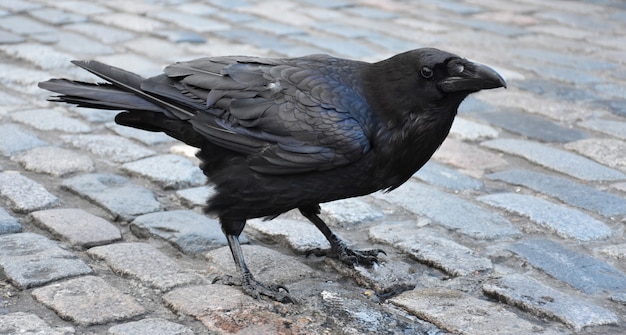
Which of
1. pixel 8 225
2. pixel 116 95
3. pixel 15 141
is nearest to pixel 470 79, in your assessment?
pixel 116 95

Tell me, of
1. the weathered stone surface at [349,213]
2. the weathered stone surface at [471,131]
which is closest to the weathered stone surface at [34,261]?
the weathered stone surface at [349,213]

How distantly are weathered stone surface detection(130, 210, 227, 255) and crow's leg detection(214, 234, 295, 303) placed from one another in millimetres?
286

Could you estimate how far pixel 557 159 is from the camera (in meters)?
4.95

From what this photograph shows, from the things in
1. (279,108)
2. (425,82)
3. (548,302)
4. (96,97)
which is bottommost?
(548,302)

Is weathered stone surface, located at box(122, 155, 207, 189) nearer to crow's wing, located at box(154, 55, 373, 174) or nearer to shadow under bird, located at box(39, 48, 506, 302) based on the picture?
shadow under bird, located at box(39, 48, 506, 302)

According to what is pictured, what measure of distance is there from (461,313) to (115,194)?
1850 millimetres

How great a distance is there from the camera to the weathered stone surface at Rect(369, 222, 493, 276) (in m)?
3.71

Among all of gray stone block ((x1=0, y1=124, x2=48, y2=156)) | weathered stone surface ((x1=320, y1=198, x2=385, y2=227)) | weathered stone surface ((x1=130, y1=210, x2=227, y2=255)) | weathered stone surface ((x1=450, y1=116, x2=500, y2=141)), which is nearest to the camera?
weathered stone surface ((x1=130, y1=210, x2=227, y2=255))

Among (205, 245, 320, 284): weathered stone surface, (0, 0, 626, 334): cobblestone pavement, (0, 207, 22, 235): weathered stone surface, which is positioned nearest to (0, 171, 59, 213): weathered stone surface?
(0, 0, 626, 334): cobblestone pavement

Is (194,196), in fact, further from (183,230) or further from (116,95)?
(116,95)

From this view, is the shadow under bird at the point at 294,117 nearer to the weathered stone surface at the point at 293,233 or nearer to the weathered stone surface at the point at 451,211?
the weathered stone surface at the point at 293,233

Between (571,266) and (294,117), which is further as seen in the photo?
(571,266)

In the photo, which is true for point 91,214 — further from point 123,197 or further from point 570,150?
point 570,150

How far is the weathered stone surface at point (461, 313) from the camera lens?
320cm
